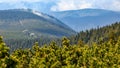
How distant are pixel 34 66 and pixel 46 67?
178 cm

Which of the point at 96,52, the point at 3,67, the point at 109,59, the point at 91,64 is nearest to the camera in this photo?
the point at 3,67

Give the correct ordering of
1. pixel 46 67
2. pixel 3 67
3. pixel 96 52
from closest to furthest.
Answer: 1. pixel 3 67
2. pixel 46 67
3. pixel 96 52

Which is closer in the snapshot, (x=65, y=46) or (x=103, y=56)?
(x=65, y=46)

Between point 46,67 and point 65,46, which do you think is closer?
point 46,67

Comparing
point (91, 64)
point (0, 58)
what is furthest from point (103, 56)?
point (0, 58)

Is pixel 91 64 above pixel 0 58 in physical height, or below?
below

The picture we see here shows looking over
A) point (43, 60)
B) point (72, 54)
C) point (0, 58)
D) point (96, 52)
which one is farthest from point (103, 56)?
point (0, 58)

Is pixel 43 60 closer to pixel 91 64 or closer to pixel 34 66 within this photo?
pixel 34 66

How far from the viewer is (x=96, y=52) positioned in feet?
211

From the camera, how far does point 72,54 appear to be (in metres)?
55.8

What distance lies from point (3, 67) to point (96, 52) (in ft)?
119

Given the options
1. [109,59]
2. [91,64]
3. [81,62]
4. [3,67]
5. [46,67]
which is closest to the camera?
[3,67]

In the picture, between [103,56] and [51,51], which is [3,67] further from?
[103,56]

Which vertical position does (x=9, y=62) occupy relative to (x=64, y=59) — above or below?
above
